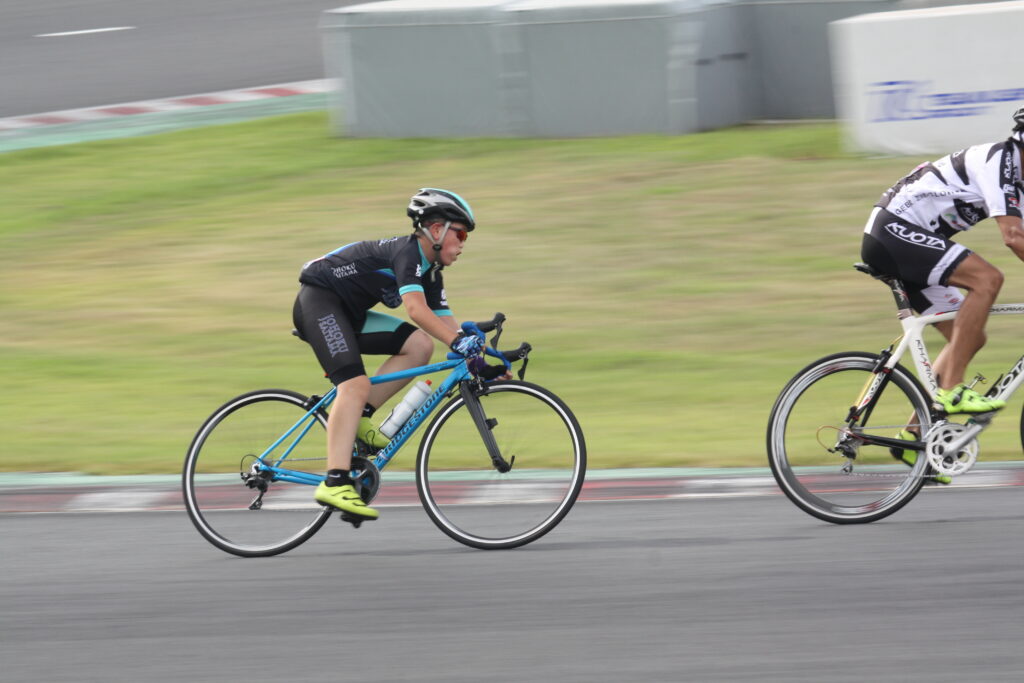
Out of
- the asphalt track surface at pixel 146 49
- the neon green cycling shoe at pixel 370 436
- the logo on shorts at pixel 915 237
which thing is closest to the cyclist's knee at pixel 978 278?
the logo on shorts at pixel 915 237

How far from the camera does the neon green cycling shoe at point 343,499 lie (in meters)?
6.63

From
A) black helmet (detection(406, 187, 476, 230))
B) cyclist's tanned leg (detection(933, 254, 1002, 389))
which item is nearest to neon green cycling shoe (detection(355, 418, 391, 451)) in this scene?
black helmet (detection(406, 187, 476, 230))

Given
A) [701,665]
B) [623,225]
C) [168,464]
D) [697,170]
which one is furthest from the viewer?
[697,170]

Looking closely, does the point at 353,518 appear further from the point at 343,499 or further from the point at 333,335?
the point at 333,335

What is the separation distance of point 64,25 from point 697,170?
13.9 metres

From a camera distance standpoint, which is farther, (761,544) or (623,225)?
(623,225)

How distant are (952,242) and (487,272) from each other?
6450 mm

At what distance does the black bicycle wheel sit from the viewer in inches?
271

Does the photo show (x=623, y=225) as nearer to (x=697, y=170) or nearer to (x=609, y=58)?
(x=697, y=170)

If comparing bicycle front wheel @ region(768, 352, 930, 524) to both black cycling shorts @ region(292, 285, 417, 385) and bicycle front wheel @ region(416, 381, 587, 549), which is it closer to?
bicycle front wheel @ region(416, 381, 587, 549)

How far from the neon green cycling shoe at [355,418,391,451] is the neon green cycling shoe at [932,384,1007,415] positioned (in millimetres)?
2495

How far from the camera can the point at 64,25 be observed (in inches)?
977

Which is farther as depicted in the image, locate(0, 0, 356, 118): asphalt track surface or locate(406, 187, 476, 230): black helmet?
locate(0, 0, 356, 118): asphalt track surface

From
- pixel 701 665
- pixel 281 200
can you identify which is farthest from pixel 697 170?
pixel 701 665
